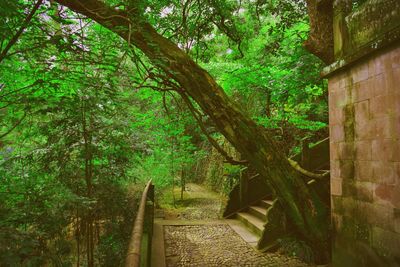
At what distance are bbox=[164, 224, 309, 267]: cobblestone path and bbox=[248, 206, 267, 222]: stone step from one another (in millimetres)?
896

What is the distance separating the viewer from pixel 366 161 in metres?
4.13

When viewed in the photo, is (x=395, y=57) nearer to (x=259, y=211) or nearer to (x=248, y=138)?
(x=248, y=138)

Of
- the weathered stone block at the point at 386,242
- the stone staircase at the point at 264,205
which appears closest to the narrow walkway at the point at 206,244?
the stone staircase at the point at 264,205

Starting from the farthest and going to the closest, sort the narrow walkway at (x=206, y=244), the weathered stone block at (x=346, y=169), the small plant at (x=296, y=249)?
the narrow walkway at (x=206, y=244)
the small plant at (x=296, y=249)
the weathered stone block at (x=346, y=169)

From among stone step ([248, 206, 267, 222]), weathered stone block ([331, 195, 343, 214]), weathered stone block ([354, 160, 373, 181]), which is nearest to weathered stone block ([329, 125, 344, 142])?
weathered stone block ([354, 160, 373, 181])

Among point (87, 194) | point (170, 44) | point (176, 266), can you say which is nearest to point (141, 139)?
point (87, 194)

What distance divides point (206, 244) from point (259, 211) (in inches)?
80.3

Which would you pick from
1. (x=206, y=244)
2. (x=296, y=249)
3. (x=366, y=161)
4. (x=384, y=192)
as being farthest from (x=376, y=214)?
(x=206, y=244)

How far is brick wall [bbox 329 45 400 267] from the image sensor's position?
3.63 metres

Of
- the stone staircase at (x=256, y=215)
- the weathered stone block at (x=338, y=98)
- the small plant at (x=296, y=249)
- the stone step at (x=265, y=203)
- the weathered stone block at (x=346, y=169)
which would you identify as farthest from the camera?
the stone step at (x=265, y=203)

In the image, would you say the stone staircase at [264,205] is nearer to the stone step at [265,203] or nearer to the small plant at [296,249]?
the stone step at [265,203]

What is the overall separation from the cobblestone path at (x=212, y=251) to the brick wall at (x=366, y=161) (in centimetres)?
137

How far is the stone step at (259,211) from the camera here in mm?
7584

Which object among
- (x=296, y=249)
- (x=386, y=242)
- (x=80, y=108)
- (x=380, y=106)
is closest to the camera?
(x=386, y=242)
